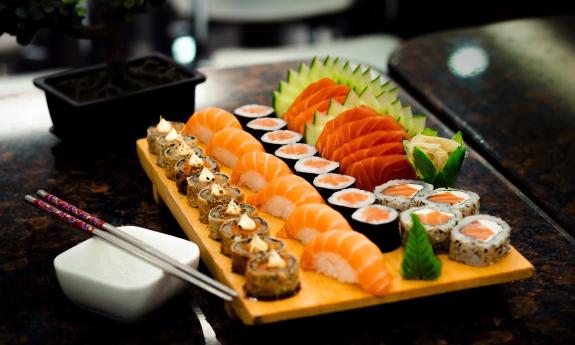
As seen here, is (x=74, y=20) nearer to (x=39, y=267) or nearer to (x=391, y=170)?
(x=39, y=267)

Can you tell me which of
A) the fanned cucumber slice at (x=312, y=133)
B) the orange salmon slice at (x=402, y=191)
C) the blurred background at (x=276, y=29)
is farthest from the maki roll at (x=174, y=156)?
the blurred background at (x=276, y=29)

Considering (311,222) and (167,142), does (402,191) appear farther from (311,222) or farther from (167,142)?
(167,142)

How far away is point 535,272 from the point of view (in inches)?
81.8

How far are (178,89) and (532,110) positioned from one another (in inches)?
48.9

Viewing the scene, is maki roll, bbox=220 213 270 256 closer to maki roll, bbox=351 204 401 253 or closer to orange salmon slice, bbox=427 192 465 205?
maki roll, bbox=351 204 401 253

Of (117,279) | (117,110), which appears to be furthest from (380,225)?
(117,110)

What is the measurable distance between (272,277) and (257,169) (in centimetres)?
55

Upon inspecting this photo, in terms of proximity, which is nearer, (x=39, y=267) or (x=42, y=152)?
(x=39, y=267)

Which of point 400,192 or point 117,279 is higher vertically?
point 400,192

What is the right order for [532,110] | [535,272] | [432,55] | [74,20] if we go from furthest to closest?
[432,55] < [532,110] < [74,20] < [535,272]

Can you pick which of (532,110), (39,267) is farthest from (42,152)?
(532,110)

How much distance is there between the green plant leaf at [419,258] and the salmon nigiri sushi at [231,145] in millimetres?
673

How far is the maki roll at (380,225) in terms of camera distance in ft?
6.46

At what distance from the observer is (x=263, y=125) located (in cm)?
259
